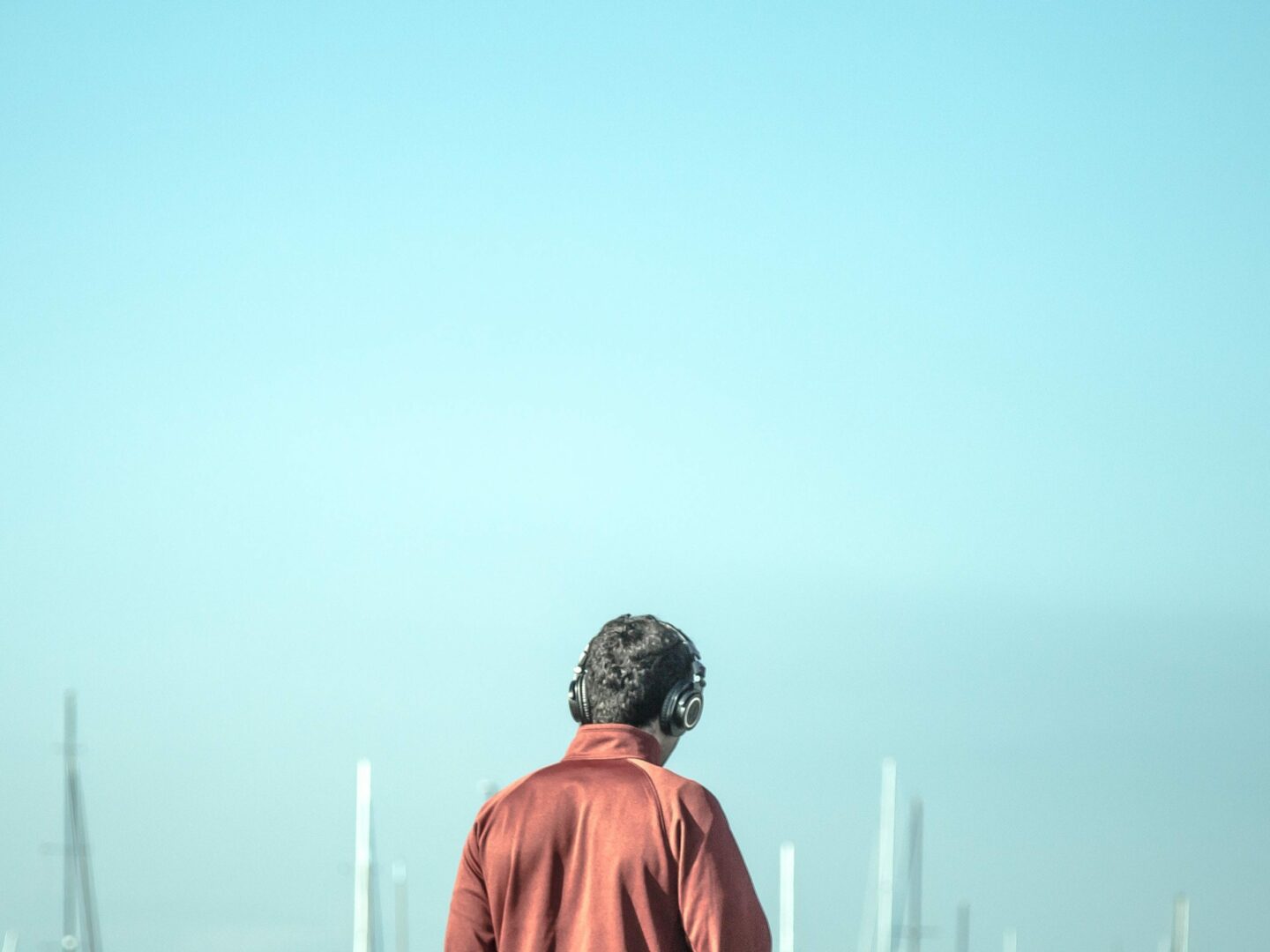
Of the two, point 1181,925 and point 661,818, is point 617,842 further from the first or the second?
point 1181,925

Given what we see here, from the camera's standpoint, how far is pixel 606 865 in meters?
7.11

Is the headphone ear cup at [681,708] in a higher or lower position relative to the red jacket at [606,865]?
higher

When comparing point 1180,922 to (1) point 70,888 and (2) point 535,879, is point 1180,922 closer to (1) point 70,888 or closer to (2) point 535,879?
(1) point 70,888

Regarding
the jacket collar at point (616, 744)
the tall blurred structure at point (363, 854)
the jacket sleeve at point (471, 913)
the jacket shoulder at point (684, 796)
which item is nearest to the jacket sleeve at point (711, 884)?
the jacket shoulder at point (684, 796)

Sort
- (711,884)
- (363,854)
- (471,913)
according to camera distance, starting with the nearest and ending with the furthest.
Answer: (711,884)
(471,913)
(363,854)

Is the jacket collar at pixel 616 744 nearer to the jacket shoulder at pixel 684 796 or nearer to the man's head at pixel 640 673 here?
the man's head at pixel 640 673

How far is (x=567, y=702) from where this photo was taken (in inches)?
296

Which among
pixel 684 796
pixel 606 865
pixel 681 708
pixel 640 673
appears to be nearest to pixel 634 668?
pixel 640 673

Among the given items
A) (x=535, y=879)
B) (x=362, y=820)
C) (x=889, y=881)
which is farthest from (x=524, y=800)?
(x=889, y=881)

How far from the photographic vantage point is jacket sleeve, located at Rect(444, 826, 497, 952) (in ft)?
24.6

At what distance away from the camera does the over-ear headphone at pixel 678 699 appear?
23.9 ft

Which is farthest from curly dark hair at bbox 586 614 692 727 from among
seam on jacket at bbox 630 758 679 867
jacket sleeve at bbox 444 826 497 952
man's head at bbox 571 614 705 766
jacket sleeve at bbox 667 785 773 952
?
jacket sleeve at bbox 444 826 497 952

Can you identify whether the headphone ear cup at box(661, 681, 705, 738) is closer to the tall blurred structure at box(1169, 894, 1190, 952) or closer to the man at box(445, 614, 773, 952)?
the man at box(445, 614, 773, 952)

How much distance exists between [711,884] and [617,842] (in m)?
0.36
